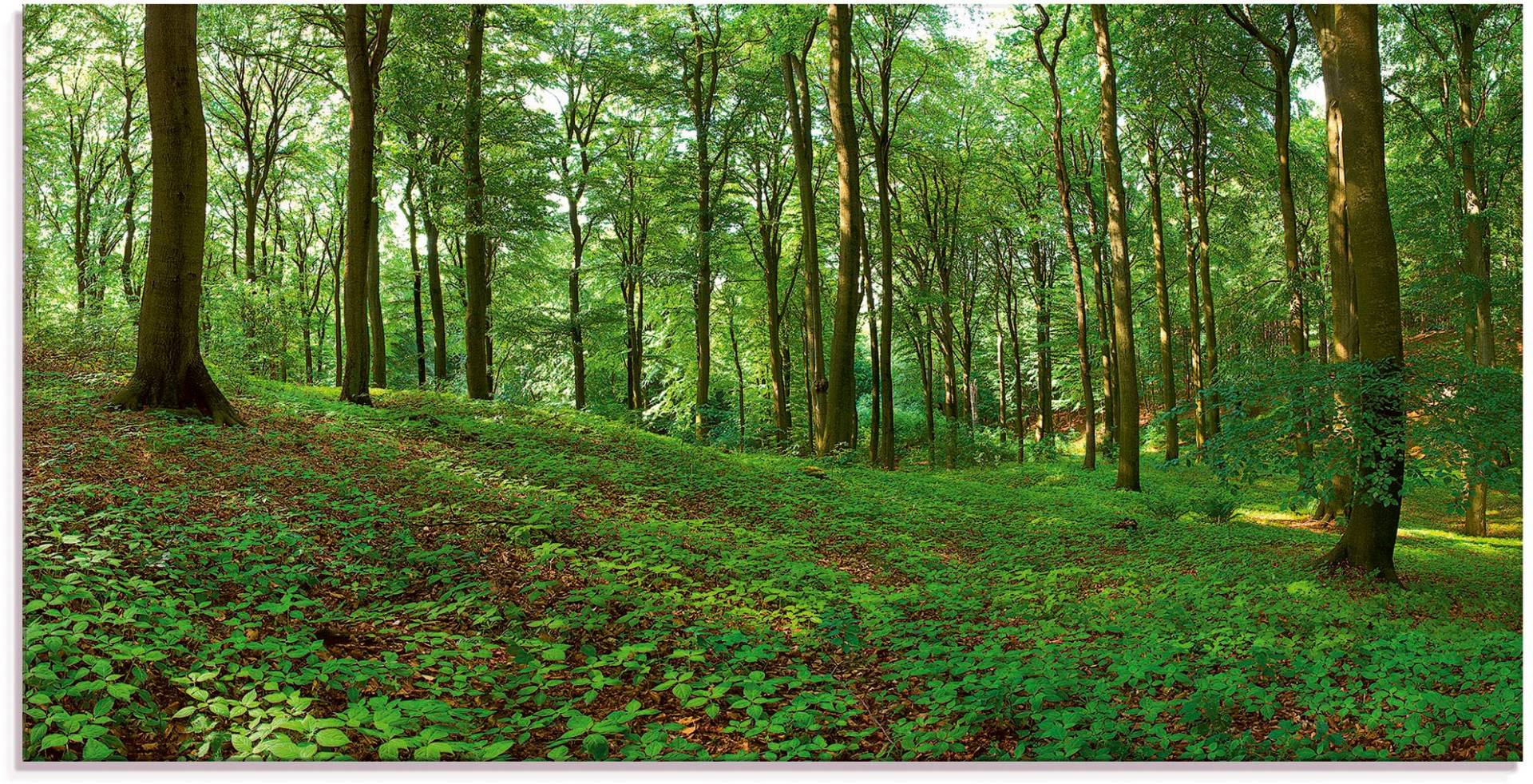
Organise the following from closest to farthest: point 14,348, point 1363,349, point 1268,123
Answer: point 14,348 < point 1363,349 < point 1268,123

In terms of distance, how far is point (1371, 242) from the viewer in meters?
4.98

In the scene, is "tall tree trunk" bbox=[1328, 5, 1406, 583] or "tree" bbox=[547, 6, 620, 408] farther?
"tree" bbox=[547, 6, 620, 408]

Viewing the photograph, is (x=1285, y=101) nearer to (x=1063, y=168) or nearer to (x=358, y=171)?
(x=1063, y=168)

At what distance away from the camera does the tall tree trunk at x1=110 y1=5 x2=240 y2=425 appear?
20.0 feet

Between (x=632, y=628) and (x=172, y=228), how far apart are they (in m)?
5.90

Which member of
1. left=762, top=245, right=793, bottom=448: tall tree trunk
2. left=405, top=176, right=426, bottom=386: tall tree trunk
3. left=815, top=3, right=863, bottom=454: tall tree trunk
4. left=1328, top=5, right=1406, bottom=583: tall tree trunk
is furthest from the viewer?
left=405, top=176, right=426, bottom=386: tall tree trunk

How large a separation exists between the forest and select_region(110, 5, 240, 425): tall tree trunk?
0.04m

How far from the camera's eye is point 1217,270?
71.7ft

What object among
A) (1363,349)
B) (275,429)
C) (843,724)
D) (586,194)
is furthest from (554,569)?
(586,194)

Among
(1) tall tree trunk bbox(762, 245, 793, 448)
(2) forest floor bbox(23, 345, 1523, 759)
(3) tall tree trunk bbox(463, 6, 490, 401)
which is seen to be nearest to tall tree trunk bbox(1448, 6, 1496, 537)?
(2) forest floor bbox(23, 345, 1523, 759)

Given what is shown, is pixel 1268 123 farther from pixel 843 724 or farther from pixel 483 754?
pixel 483 754

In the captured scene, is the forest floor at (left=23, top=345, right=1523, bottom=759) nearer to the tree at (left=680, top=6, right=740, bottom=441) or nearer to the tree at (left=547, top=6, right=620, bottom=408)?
the tree at (left=680, top=6, right=740, bottom=441)

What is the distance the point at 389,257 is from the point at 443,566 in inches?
930

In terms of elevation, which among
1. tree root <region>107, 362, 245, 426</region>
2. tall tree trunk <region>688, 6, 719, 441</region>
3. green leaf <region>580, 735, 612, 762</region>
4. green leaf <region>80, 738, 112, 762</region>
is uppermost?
tall tree trunk <region>688, 6, 719, 441</region>
